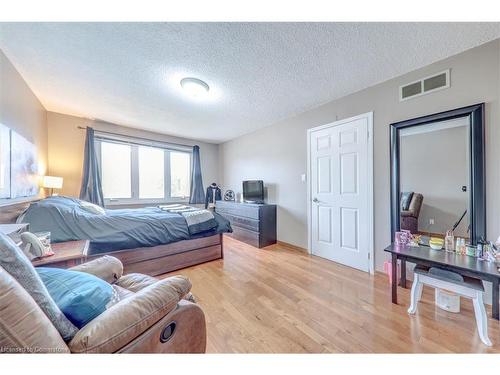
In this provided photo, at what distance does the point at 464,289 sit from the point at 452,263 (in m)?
0.18

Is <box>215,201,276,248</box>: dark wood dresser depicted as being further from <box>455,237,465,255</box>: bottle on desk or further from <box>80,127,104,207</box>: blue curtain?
<box>80,127,104,207</box>: blue curtain

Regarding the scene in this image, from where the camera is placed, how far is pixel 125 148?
13.0ft

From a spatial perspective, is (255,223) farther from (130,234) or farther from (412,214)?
(412,214)

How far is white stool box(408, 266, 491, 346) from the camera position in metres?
1.30

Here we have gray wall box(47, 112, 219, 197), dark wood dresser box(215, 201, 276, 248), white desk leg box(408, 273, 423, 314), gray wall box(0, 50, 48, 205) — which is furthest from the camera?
dark wood dresser box(215, 201, 276, 248)

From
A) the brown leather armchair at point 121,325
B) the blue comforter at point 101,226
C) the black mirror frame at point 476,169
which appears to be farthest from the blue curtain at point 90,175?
the black mirror frame at point 476,169

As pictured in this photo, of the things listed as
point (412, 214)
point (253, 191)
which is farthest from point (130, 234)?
point (412, 214)

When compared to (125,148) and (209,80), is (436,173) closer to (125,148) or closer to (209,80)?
(209,80)

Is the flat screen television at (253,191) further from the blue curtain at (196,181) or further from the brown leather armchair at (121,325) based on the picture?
the brown leather armchair at (121,325)

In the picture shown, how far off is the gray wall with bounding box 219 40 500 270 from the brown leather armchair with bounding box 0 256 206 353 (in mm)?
2333

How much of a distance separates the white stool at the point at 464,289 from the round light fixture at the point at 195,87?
2834 mm

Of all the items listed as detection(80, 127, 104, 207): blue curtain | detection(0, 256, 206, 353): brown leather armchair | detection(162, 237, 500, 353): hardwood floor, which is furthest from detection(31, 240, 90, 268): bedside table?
detection(80, 127, 104, 207): blue curtain

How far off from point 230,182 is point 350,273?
3.29m

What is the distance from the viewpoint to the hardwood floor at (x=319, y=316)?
1296 mm
